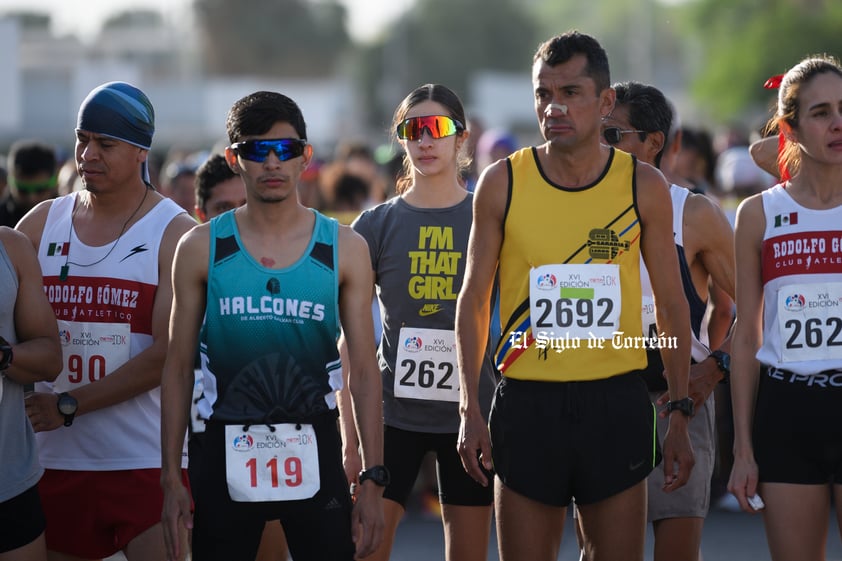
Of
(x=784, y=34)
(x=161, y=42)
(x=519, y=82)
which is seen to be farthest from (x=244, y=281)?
(x=161, y=42)

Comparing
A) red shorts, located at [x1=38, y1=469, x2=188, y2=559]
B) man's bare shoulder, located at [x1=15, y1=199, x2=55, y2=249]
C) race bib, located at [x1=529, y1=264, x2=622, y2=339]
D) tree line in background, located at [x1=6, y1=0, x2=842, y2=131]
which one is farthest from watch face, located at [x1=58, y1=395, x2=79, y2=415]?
tree line in background, located at [x1=6, y1=0, x2=842, y2=131]

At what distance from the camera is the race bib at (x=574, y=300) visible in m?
4.69

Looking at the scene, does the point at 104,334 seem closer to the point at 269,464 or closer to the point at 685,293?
the point at 269,464

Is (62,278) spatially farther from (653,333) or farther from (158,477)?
(653,333)

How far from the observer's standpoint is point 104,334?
5.26 m

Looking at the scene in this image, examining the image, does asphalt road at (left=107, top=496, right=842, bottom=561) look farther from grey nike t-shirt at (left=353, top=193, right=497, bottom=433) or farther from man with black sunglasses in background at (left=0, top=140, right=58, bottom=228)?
grey nike t-shirt at (left=353, top=193, right=497, bottom=433)

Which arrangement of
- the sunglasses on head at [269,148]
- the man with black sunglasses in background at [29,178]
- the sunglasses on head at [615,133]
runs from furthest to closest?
the man with black sunglasses in background at [29,178] < the sunglasses on head at [615,133] < the sunglasses on head at [269,148]

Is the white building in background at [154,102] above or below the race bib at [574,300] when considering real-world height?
above

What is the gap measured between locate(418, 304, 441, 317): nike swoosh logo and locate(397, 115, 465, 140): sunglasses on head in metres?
0.77

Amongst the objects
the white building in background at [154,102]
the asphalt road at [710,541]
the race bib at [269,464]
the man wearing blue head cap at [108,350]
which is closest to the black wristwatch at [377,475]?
the race bib at [269,464]

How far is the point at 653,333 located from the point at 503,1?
87833mm

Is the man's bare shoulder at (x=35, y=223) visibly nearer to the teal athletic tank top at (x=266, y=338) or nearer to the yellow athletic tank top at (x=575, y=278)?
the teal athletic tank top at (x=266, y=338)

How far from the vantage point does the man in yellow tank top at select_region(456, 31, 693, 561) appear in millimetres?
4668

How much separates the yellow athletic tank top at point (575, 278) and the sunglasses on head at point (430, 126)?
137 centimetres
